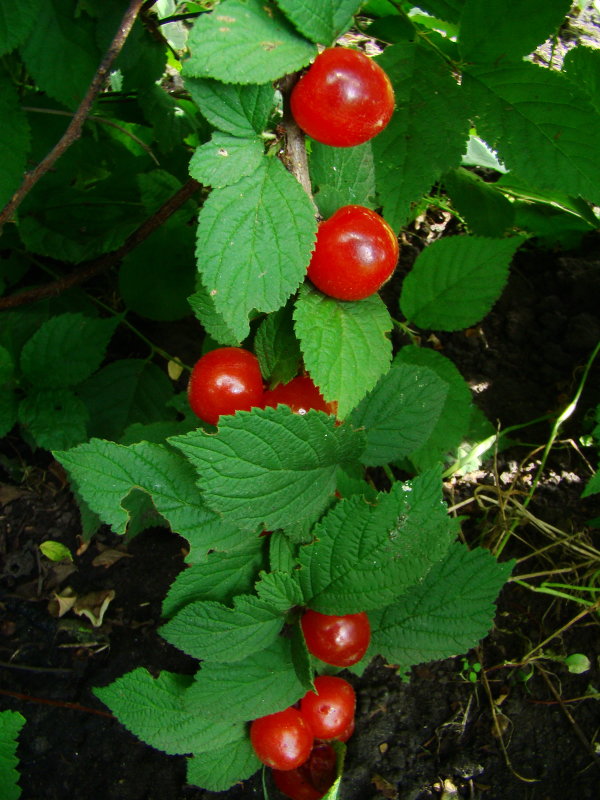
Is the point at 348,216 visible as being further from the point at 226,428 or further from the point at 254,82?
the point at 226,428

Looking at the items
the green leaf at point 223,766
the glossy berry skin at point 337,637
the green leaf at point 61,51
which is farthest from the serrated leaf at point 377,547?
the green leaf at point 61,51

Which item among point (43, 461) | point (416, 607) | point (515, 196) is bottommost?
point (43, 461)

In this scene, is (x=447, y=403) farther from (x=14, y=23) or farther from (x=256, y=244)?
(x=14, y=23)

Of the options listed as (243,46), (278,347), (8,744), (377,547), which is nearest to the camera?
(243,46)

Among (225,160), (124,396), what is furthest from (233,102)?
(124,396)

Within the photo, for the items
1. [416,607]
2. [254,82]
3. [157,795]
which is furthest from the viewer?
[157,795]

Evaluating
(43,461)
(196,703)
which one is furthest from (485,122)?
(43,461)
